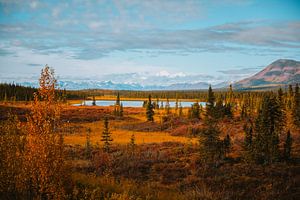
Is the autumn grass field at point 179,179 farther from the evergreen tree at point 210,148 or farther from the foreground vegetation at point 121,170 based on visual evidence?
the evergreen tree at point 210,148

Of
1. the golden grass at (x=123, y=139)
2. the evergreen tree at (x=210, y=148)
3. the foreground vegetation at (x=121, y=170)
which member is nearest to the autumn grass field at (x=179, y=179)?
the foreground vegetation at (x=121, y=170)

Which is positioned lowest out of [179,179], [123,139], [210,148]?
[123,139]

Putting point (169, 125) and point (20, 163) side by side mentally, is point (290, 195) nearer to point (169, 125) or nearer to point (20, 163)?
point (20, 163)

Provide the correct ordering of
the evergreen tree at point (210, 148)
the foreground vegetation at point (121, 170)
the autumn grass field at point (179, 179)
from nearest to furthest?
the foreground vegetation at point (121, 170) → the autumn grass field at point (179, 179) → the evergreen tree at point (210, 148)

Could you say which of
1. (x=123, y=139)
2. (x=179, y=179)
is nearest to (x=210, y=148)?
(x=179, y=179)

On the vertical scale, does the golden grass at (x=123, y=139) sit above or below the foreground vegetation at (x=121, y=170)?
below

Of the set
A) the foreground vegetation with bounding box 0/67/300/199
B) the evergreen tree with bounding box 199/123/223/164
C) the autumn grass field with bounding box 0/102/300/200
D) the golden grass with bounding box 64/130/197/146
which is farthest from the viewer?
the golden grass with bounding box 64/130/197/146

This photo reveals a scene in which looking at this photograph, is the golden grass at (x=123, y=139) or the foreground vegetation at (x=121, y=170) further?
the golden grass at (x=123, y=139)

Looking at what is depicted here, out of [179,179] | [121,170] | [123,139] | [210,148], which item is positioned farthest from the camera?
[123,139]

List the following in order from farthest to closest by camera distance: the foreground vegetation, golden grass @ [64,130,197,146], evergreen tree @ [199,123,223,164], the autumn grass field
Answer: golden grass @ [64,130,197,146] < evergreen tree @ [199,123,223,164] < the autumn grass field < the foreground vegetation

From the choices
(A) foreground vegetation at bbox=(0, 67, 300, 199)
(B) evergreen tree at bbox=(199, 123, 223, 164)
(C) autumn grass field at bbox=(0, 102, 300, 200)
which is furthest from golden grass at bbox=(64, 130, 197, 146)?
(B) evergreen tree at bbox=(199, 123, 223, 164)

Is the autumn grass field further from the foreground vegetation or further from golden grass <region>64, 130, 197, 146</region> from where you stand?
golden grass <region>64, 130, 197, 146</region>

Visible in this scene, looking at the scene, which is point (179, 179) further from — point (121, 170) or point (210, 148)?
point (210, 148)

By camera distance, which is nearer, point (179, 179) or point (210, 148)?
point (179, 179)
